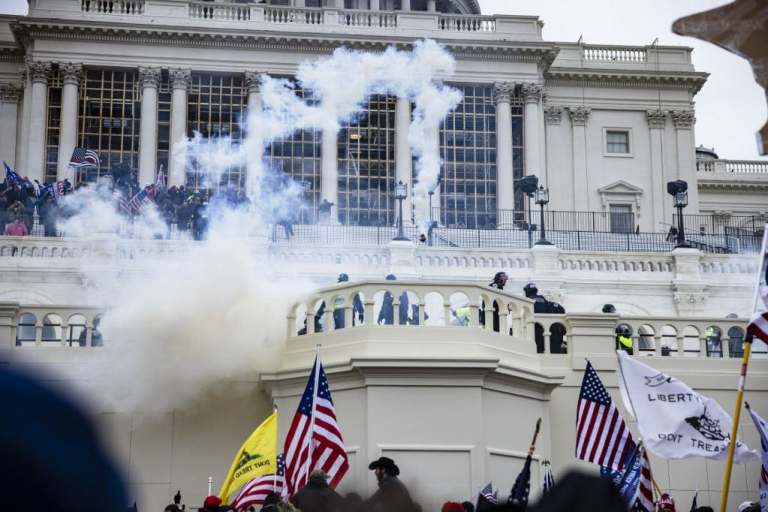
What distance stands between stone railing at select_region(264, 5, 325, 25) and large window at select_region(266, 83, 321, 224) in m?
3.11

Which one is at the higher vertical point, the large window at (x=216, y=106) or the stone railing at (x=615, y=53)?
the stone railing at (x=615, y=53)

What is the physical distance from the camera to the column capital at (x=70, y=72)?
162 ft

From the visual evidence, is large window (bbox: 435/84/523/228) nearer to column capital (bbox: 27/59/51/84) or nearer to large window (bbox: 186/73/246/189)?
large window (bbox: 186/73/246/189)

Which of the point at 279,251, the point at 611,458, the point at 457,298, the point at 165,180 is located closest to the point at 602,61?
the point at 165,180

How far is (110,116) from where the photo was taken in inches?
1971

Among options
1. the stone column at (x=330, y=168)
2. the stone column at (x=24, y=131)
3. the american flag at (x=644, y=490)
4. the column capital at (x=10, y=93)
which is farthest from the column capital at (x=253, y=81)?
the american flag at (x=644, y=490)

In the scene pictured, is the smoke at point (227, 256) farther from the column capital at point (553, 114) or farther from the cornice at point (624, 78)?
the cornice at point (624, 78)

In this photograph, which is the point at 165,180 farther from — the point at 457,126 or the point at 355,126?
the point at 457,126

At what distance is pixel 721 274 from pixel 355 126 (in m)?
20.1

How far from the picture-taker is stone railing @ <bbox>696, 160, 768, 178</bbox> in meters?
63.7

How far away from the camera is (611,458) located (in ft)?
41.4

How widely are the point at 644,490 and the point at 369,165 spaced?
39.8m

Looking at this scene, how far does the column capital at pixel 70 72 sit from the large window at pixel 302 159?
7.75m

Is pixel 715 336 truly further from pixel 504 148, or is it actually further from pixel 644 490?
pixel 504 148
